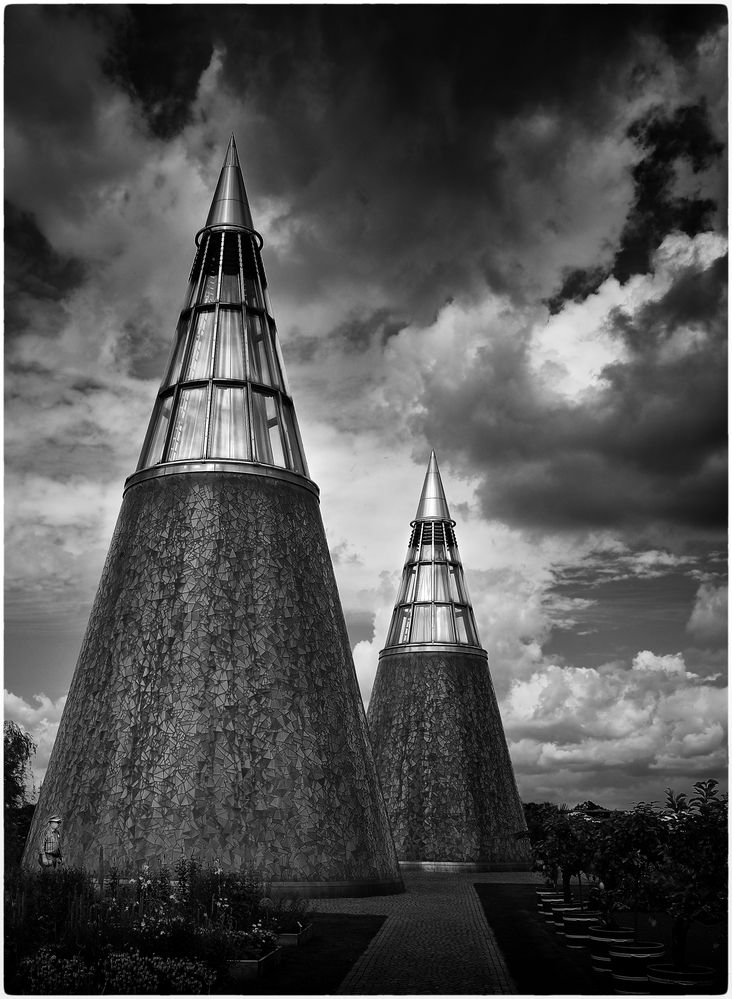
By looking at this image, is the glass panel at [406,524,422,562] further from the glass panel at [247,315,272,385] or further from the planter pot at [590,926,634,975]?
the planter pot at [590,926,634,975]

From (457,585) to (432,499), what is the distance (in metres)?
5.09

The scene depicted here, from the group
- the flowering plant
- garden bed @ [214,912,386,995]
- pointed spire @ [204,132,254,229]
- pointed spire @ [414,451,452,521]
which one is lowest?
garden bed @ [214,912,386,995]

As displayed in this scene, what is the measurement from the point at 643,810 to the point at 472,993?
12.5 ft

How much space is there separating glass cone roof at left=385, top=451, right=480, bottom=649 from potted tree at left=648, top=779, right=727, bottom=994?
35.6 meters

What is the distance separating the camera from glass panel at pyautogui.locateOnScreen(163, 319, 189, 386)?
30219mm

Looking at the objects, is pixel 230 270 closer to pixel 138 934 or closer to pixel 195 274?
pixel 195 274

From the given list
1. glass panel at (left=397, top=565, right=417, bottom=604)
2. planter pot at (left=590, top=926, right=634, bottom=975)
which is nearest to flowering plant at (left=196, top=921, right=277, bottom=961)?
planter pot at (left=590, top=926, right=634, bottom=975)

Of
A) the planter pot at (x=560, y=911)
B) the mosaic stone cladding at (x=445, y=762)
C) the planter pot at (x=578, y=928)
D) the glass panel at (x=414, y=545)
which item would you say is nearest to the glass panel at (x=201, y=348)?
the planter pot at (x=560, y=911)

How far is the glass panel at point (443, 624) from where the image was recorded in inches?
1903

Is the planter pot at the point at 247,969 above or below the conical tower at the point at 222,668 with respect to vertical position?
below

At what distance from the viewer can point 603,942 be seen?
1450 centimetres

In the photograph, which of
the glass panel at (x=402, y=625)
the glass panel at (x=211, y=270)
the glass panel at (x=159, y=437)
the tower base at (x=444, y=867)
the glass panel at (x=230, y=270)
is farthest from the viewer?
the glass panel at (x=402, y=625)

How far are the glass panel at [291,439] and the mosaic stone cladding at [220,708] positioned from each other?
128 cm

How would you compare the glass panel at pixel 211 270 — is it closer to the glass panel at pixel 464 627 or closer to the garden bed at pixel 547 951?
the garden bed at pixel 547 951
